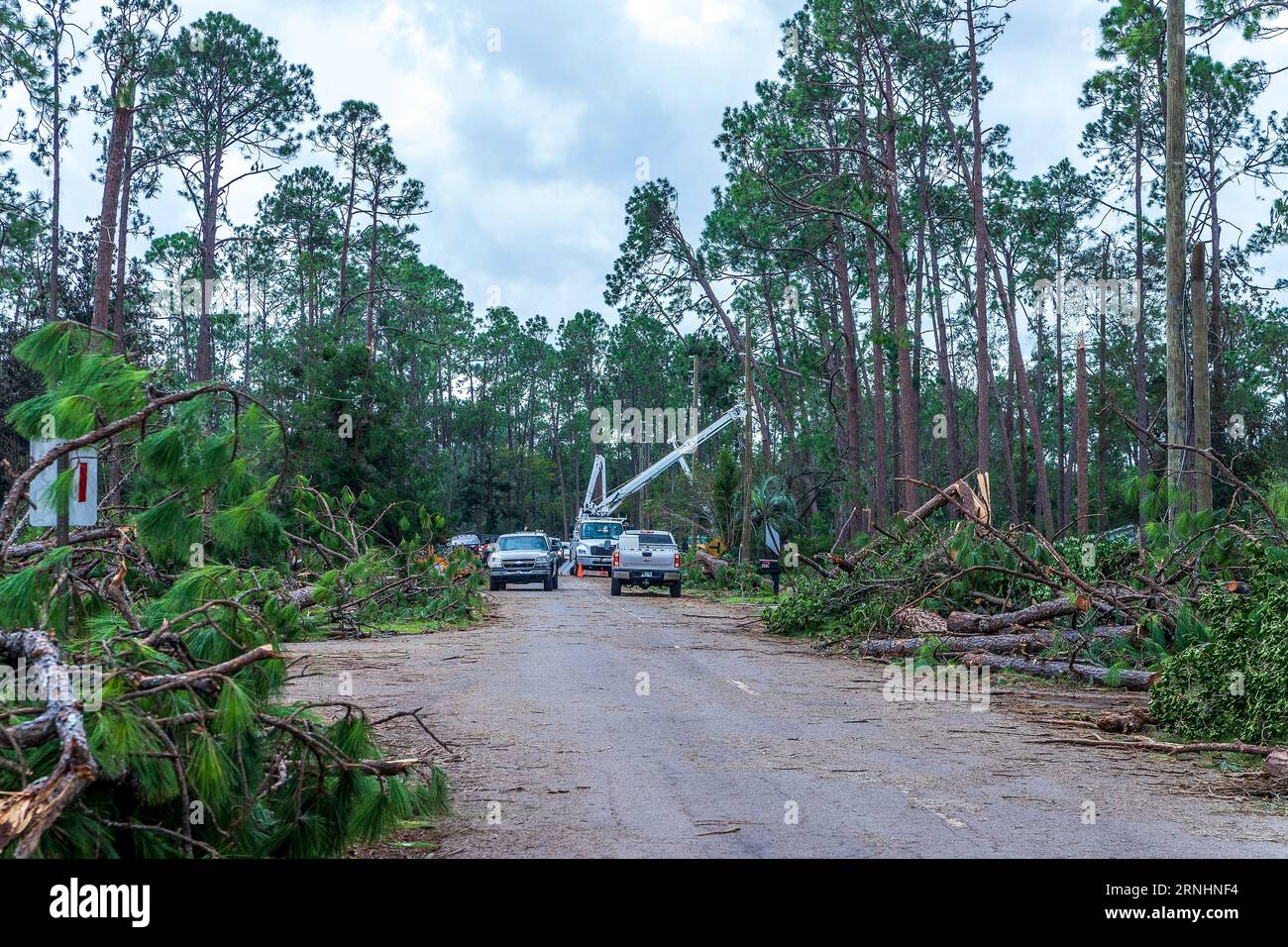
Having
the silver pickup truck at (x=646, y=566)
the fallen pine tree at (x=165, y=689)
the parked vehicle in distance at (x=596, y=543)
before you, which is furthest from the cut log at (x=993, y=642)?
the parked vehicle in distance at (x=596, y=543)

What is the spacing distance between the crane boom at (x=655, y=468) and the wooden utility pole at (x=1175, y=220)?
31.7 meters

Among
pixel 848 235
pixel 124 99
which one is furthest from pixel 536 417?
pixel 124 99

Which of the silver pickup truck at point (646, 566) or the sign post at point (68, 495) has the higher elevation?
the sign post at point (68, 495)

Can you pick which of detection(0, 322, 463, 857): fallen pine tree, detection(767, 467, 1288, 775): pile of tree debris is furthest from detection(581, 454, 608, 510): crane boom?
detection(0, 322, 463, 857): fallen pine tree

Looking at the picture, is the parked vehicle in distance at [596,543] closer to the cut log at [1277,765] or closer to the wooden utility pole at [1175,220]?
the wooden utility pole at [1175,220]

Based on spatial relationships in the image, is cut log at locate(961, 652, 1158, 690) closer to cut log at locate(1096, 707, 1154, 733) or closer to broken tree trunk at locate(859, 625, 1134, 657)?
broken tree trunk at locate(859, 625, 1134, 657)

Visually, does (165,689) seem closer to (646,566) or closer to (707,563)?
(646,566)

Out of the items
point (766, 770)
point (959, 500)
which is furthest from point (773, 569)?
point (766, 770)

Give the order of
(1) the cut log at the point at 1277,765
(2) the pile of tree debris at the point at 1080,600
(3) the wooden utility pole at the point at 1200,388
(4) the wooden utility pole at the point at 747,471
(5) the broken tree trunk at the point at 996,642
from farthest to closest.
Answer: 1. (4) the wooden utility pole at the point at 747,471
2. (3) the wooden utility pole at the point at 1200,388
3. (5) the broken tree trunk at the point at 996,642
4. (2) the pile of tree debris at the point at 1080,600
5. (1) the cut log at the point at 1277,765

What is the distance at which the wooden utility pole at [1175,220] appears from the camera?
17109 mm

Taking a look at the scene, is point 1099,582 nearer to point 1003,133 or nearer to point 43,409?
point 43,409

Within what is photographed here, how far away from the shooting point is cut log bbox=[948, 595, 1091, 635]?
1482 cm

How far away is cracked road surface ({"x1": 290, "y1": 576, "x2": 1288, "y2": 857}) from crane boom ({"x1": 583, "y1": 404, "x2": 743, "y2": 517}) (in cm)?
3342
